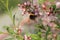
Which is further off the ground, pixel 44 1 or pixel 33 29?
pixel 44 1

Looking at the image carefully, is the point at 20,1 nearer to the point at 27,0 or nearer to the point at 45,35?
the point at 27,0

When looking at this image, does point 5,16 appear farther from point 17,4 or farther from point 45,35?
point 45,35

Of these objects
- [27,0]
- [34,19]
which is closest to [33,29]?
[34,19]

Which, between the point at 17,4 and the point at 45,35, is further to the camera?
the point at 17,4

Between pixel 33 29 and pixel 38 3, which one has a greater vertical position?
pixel 38 3

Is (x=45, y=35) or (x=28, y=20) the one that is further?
(x=28, y=20)

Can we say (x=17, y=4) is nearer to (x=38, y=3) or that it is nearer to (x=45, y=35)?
(x=38, y=3)

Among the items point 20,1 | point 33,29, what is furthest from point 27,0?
point 33,29
